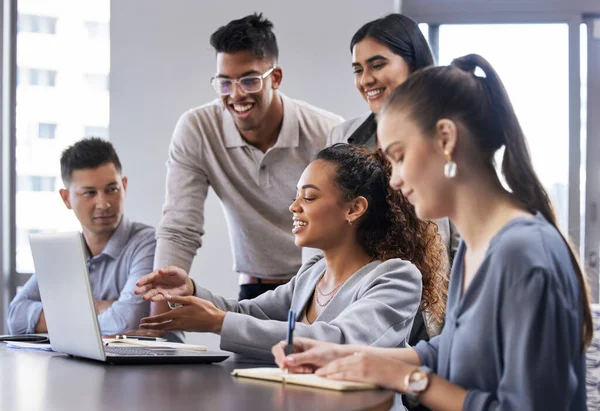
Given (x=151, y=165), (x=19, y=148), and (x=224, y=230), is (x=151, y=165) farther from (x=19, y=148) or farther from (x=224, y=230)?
(x=19, y=148)

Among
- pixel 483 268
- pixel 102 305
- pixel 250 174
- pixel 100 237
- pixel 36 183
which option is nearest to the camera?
pixel 483 268

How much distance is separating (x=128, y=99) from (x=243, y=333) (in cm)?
289

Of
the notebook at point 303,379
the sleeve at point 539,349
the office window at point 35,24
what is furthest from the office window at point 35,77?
the sleeve at point 539,349

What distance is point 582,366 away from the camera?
1.32 metres

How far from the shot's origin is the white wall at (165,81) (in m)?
4.34

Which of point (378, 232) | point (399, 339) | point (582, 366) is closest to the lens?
point (582, 366)

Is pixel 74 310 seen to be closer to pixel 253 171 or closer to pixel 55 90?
pixel 253 171

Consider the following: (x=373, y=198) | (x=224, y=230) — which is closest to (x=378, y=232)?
(x=373, y=198)

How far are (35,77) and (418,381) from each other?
397 centimetres

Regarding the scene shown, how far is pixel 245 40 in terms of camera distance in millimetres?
2941

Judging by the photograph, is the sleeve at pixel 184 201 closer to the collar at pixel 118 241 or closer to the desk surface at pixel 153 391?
the collar at pixel 118 241

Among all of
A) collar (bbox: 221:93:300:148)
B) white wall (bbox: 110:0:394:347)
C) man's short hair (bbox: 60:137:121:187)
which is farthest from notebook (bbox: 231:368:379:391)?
white wall (bbox: 110:0:394:347)

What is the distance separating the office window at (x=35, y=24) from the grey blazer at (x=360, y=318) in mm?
3412

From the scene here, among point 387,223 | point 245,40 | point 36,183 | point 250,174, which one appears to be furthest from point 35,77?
point 387,223
